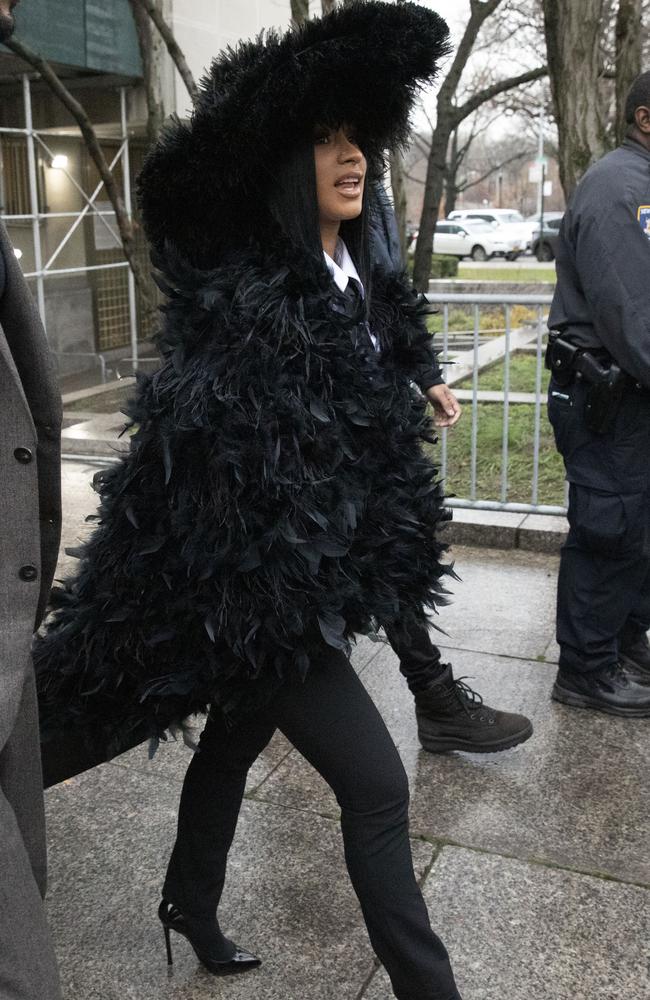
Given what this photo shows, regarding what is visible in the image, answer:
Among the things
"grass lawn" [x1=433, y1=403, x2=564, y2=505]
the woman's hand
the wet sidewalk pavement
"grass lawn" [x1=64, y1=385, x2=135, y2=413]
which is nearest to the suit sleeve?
the woman's hand

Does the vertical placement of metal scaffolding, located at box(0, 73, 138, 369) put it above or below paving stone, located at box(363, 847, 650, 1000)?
above

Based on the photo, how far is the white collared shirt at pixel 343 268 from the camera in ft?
7.23

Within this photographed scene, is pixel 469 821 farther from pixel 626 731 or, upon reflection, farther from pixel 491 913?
pixel 626 731

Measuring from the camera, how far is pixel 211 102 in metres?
2.04

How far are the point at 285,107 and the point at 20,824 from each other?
130cm

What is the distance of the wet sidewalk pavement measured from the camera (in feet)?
8.06

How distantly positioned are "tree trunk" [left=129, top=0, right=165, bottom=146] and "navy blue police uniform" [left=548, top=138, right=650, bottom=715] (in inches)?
255

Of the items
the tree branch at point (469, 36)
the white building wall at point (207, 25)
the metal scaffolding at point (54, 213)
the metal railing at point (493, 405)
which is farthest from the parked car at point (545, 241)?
the tree branch at point (469, 36)

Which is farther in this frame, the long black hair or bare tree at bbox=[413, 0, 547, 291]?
bare tree at bbox=[413, 0, 547, 291]

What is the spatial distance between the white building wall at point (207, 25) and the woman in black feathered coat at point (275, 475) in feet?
37.4

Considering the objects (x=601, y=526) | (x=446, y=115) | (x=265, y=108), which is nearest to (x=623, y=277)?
(x=601, y=526)

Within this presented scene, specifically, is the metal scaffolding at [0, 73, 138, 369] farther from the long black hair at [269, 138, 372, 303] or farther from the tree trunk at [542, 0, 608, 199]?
the long black hair at [269, 138, 372, 303]

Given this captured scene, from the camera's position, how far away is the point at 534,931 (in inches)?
102

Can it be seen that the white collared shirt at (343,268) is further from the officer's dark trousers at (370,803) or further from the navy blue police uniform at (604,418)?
the navy blue police uniform at (604,418)
